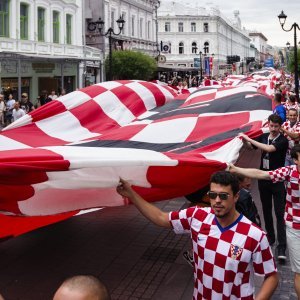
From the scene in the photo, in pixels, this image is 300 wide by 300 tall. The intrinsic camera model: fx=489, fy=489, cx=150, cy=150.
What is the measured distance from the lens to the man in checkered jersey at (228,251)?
9.58ft

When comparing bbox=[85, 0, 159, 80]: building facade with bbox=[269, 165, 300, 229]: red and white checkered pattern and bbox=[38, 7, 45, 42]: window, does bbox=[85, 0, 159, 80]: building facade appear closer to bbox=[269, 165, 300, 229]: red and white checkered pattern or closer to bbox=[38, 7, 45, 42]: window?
bbox=[38, 7, 45, 42]: window

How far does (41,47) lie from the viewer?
89.9 ft

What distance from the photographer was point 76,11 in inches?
1256

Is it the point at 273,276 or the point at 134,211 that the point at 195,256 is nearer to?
the point at 273,276

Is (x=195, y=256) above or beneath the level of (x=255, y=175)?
beneath

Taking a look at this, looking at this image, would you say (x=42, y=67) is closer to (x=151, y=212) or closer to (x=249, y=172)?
(x=249, y=172)

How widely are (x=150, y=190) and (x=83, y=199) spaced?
25.0 inches

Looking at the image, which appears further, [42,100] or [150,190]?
[42,100]

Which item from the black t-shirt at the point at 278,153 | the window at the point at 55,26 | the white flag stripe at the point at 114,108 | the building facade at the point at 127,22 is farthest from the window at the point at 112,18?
the black t-shirt at the point at 278,153

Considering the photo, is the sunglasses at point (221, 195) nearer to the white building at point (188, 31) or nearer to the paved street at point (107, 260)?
the paved street at point (107, 260)

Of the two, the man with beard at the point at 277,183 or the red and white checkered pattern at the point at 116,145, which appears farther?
the man with beard at the point at 277,183

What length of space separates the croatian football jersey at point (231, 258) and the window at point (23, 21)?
25.0 meters

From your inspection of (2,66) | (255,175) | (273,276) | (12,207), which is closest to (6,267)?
(12,207)

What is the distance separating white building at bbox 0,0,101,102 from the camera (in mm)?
24469
